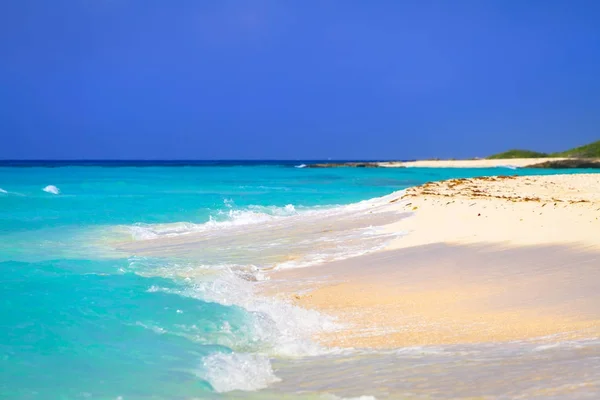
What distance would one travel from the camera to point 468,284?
7152 millimetres

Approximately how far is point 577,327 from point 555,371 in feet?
4.60

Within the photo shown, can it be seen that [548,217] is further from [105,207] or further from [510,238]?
[105,207]

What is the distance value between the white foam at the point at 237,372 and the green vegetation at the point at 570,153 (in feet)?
309

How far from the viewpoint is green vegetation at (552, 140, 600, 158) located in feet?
291

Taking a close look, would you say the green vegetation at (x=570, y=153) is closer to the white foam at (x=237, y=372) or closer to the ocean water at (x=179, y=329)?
the ocean water at (x=179, y=329)

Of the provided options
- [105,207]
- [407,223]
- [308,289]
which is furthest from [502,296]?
[105,207]

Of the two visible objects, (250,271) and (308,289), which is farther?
(250,271)

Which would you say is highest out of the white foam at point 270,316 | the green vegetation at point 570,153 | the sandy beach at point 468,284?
the green vegetation at point 570,153

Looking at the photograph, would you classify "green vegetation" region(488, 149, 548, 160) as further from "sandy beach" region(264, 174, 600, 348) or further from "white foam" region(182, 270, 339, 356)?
"white foam" region(182, 270, 339, 356)

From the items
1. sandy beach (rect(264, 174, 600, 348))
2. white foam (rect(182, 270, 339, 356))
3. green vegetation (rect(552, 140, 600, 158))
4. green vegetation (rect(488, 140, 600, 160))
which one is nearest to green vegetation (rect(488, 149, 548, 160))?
green vegetation (rect(488, 140, 600, 160))

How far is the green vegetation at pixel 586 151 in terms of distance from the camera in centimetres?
8856

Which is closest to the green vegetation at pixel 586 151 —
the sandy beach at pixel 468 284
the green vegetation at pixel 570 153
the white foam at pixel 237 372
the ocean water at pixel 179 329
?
the green vegetation at pixel 570 153

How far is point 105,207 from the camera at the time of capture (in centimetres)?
2303

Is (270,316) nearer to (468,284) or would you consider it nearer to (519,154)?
(468,284)
